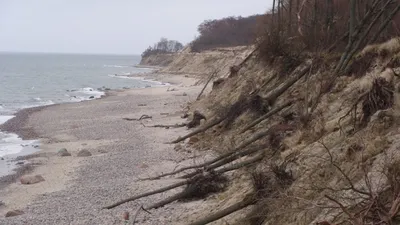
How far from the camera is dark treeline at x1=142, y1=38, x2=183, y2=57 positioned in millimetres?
147275

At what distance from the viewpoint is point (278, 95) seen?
50.2 feet

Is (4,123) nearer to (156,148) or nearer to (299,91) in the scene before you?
(156,148)

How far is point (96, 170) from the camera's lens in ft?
49.6

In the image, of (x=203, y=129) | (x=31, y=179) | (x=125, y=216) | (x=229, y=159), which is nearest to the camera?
(x=125, y=216)

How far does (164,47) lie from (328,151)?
491ft

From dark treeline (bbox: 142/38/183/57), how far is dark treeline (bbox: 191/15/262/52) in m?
48.3

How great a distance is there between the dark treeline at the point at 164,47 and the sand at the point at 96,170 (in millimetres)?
118695

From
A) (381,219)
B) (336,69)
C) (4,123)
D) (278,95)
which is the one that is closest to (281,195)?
(381,219)

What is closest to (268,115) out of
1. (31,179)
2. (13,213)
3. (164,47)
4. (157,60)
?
(13,213)

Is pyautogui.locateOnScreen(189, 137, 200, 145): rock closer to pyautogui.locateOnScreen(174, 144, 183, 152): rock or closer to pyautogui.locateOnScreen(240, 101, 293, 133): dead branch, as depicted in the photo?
pyautogui.locateOnScreen(174, 144, 183, 152): rock

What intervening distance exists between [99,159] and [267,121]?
638 centimetres

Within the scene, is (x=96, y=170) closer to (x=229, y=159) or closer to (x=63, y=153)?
(x=63, y=153)

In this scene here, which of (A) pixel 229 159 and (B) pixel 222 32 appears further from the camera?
(B) pixel 222 32

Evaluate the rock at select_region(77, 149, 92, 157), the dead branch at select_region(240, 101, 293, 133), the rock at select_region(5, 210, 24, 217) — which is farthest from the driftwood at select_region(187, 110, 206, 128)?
the rock at select_region(5, 210, 24, 217)
